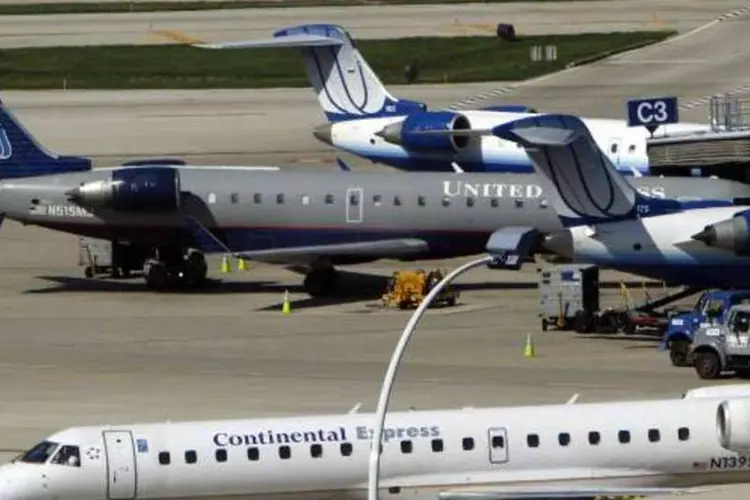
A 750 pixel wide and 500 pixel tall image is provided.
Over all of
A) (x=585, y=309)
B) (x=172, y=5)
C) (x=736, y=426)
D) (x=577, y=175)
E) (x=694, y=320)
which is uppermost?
(x=172, y=5)

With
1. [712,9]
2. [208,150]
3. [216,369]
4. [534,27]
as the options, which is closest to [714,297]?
[216,369]

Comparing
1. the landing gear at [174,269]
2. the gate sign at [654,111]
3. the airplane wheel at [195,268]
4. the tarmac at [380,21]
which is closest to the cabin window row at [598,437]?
the landing gear at [174,269]

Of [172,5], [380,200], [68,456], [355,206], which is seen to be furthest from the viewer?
[172,5]

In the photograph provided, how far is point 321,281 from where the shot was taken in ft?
227

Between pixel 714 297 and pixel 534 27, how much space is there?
90384 millimetres

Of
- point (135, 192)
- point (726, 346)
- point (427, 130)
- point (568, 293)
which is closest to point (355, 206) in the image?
point (135, 192)

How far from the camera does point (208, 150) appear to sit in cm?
10412

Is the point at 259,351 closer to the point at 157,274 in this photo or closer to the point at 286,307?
the point at 286,307

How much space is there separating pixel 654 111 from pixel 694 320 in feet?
74.9

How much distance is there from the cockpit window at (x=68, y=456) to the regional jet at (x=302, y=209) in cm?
2914

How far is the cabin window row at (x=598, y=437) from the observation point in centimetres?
4025

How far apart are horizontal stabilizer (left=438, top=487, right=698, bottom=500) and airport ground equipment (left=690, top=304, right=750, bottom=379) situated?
46.6 feet

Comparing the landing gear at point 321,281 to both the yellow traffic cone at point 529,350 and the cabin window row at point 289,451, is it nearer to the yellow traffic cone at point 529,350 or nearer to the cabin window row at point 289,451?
the yellow traffic cone at point 529,350

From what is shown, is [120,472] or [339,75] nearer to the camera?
[120,472]
